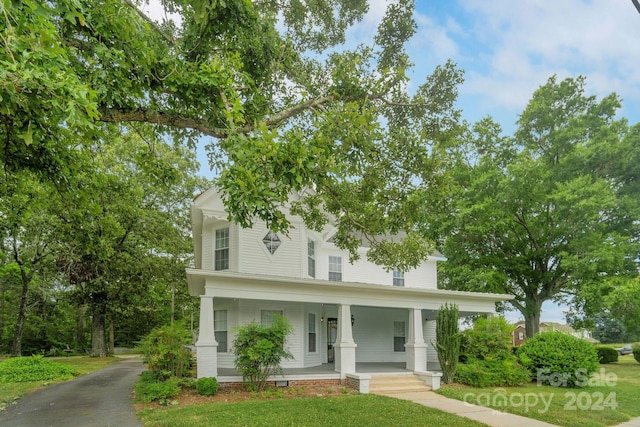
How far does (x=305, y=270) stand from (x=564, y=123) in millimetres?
18403

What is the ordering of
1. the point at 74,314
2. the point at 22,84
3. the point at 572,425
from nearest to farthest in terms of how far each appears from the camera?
the point at 22,84 < the point at 572,425 < the point at 74,314

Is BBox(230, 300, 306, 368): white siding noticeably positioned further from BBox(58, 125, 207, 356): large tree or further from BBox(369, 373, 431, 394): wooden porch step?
BBox(58, 125, 207, 356): large tree

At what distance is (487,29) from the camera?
32.3 ft

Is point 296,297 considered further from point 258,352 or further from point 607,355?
point 607,355

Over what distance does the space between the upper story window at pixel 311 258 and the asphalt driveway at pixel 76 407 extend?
700 cm

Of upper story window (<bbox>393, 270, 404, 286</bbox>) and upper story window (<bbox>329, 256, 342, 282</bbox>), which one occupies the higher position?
upper story window (<bbox>329, 256, 342, 282</bbox>)

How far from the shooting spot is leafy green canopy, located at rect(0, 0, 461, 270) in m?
4.23

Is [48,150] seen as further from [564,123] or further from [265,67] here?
[564,123]

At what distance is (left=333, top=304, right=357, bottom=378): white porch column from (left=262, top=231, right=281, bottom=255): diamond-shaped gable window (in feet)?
10.4

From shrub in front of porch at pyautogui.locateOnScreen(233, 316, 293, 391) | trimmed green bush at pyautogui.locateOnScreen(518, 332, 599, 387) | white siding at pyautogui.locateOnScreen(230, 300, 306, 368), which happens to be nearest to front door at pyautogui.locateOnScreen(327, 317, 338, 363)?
white siding at pyautogui.locateOnScreen(230, 300, 306, 368)

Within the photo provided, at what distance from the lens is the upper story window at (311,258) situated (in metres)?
15.8

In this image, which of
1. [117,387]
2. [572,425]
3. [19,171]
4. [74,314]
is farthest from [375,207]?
[74,314]

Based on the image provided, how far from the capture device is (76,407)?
956 centimetres

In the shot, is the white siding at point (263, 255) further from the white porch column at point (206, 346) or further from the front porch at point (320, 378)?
the front porch at point (320, 378)
